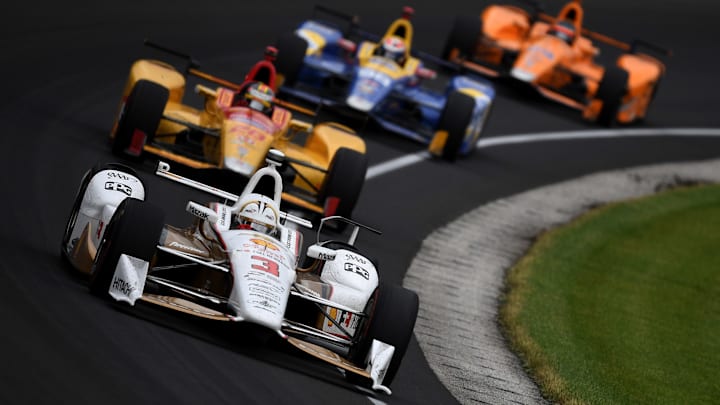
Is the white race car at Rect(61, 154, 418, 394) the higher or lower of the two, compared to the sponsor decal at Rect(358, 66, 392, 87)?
lower

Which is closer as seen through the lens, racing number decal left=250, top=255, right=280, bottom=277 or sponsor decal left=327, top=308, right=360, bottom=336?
racing number decal left=250, top=255, right=280, bottom=277

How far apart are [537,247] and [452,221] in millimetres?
1233

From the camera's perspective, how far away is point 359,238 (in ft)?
57.6

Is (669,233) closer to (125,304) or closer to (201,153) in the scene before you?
(201,153)

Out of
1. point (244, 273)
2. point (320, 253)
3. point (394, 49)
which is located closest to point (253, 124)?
point (320, 253)

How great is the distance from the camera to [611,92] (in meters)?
28.6

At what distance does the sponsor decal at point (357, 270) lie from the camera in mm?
13281

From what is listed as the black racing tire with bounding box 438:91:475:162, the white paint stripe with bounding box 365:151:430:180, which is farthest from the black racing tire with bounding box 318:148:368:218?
the black racing tire with bounding box 438:91:475:162

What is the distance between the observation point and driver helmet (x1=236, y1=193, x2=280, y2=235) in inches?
501

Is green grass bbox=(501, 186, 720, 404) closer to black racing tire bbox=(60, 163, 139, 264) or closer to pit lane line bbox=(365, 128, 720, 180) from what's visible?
pit lane line bbox=(365, 128, 720, 180)

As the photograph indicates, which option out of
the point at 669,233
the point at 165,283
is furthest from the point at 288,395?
the point at 669,233

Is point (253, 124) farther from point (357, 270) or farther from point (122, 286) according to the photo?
point (122, 286)

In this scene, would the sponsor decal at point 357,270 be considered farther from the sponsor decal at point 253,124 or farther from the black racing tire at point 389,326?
the sponsor decal at point 253,124

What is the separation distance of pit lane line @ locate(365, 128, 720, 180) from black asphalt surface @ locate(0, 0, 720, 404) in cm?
23
